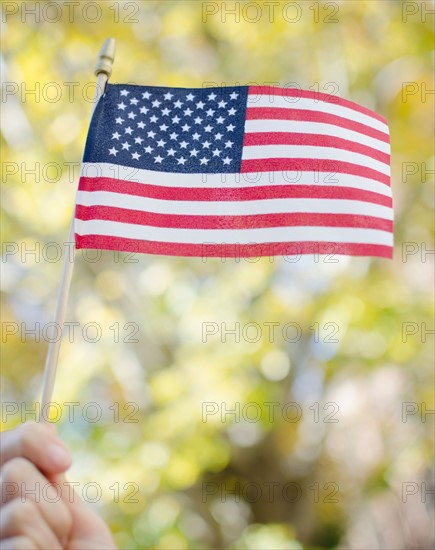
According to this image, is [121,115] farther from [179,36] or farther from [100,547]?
[179,36]

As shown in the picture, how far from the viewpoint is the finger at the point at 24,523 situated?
59.3 inches

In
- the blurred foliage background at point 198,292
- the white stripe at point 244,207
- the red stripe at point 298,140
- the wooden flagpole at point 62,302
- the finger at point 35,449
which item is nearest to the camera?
the finger at point 35,449

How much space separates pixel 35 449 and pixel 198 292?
482 cm

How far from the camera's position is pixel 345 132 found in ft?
8.89

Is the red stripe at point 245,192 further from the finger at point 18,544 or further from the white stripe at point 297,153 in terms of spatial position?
the finger at point 18,544

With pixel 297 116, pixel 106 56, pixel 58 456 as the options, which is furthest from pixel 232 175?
pixel 58 456

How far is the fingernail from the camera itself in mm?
1629

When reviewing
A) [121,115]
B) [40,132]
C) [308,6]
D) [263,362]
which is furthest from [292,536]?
[121,115]

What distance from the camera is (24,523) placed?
4.97 ft

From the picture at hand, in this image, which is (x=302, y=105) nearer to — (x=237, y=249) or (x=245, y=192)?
(x=245, y=192)

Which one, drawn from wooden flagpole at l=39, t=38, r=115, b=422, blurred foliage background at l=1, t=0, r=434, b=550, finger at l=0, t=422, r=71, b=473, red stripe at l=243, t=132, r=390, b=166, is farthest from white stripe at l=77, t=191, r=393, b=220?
blurred foliage background at l=1, t=0, r=434, b=550

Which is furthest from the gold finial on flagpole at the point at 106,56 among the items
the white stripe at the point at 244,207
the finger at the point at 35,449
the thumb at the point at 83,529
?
the thumb at the point at 83,529

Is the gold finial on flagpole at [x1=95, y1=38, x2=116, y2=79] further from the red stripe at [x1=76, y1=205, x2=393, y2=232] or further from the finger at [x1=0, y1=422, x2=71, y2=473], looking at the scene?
the finger at [x1=0, y1=422, x2=71, y2=473]

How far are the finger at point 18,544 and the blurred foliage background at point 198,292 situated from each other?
4.19 meters
